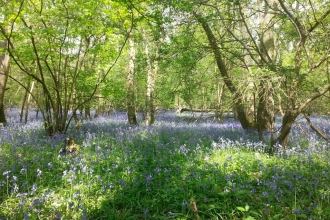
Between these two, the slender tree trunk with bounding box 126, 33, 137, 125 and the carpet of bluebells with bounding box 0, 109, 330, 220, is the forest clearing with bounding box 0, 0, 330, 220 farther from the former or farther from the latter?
the slender tree trunk with bounding box 126, 33, 137, 125

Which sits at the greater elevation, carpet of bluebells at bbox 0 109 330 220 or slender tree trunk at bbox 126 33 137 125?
slender tree trunk at bbox 126 33 137 125

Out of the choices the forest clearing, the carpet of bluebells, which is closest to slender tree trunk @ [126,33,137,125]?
the forest clearing

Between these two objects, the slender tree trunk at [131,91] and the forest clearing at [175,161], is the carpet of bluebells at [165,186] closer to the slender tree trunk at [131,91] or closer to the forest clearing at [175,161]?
the forest clearing at [175,161]

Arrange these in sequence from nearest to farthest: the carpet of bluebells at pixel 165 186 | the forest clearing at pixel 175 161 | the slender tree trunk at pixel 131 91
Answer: the carpet of bluebells at pixel 165 186 < the forest clearing at pixel 175 161 < the slender tree trunk at pixel 131 91

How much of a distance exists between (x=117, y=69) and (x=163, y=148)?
13538 millimetres

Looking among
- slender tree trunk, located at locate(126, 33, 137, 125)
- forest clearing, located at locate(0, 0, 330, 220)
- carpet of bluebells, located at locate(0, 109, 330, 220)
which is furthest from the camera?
slender tree trunk, located at locate(126, 33, 137, 125)

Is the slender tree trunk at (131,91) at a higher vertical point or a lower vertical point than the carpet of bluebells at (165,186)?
higher

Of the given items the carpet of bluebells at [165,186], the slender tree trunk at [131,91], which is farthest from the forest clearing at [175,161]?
the slender tree trunk at [131,91]

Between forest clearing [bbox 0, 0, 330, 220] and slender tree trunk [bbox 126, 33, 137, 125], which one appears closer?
forest clearing [bbox 0, 0, 330, 220]

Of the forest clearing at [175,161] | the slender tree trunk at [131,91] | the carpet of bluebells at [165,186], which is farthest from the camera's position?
the slender tree trunk at [131,91]

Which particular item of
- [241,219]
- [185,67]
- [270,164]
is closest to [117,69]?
[185,67]

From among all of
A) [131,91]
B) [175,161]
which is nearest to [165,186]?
[175,161]

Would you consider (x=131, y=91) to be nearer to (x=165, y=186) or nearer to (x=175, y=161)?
(x=175, y=161)

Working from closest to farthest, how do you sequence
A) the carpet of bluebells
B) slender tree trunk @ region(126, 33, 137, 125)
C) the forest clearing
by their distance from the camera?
the carpet of bluebells, the forest clearing, slender tree trunk @ region(126, 33, 137, 125)
